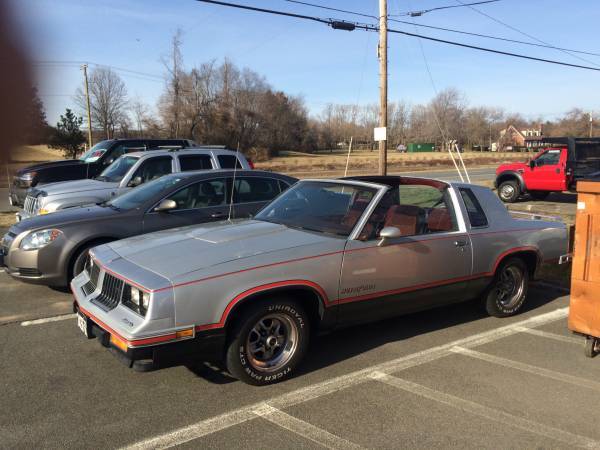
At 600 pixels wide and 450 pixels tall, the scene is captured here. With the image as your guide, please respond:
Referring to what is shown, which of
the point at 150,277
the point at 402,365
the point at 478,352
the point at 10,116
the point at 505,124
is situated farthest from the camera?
the point at 505,124

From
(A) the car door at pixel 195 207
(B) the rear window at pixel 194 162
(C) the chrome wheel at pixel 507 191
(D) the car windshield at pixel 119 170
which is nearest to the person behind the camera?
(A) the car door at pixel 195 207

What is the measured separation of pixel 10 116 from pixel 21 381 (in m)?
3.97

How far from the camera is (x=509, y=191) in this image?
18.7 meters

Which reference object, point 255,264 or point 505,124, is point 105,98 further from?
point 505,124

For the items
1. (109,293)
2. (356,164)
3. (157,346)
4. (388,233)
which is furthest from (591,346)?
(356,164)

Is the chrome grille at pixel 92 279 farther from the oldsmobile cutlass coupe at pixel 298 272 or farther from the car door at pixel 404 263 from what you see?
the car door at pixel 404 263

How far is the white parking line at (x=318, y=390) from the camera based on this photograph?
3358mm

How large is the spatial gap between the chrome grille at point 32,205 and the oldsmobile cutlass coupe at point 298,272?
432 centimetres

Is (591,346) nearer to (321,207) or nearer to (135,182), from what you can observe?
(321,207)

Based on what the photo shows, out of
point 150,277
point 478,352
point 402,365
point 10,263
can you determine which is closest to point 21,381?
point 150,277

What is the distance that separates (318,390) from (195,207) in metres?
3.83

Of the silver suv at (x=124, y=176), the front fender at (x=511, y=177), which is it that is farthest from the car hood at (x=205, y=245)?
the front fender at (x=511, y=177)

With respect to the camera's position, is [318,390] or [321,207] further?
[321,207]

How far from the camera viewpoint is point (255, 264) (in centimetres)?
407
